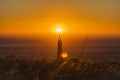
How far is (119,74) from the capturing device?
47.6 ft

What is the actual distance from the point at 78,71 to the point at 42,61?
7.67ft

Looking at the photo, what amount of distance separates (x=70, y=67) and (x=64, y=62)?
1.16 m

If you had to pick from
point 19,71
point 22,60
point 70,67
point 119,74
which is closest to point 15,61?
point 22,60

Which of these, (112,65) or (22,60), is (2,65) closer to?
(22,60)

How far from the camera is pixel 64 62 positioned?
1597 centimetres

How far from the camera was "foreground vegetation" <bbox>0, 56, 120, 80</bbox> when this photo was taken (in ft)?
46.2

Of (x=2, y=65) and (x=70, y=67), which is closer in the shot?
(x=70, y=67)

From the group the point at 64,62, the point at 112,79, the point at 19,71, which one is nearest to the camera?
the point at 112,79

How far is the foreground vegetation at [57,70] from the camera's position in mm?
14086

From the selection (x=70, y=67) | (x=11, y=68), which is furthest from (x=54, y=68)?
(x=11, y=68)

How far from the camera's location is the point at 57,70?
1467 centimetres

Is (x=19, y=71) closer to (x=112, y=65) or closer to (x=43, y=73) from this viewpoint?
(x=43, y=73)

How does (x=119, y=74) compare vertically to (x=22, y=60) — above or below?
below

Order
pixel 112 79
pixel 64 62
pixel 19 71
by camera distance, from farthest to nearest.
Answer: pixel 64 62
pixel 19 71
pixel 112 79
